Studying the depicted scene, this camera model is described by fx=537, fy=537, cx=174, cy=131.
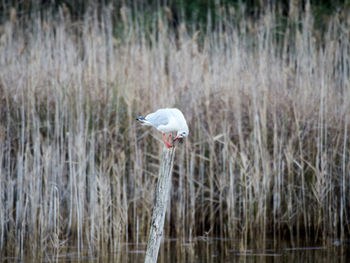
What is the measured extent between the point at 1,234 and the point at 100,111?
65.7 inches

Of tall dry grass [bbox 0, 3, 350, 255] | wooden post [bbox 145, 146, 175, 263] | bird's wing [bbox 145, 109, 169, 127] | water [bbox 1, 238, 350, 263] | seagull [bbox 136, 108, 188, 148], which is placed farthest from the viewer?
tall dry grass [bbox 0, 3, 350, 255]

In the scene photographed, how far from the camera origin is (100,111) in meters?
5.82

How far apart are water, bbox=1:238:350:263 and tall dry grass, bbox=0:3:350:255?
115 millimetres

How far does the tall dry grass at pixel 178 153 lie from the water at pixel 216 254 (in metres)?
0.12

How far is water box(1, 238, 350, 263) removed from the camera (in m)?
4.78

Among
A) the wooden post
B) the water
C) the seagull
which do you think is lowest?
the water

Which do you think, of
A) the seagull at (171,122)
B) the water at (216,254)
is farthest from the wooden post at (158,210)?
the water at (216,254)

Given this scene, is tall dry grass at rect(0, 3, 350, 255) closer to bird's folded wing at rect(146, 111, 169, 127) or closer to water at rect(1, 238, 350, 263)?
water at rect(1, 238, 350, 263)

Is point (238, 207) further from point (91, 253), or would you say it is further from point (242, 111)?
point (91, 253)

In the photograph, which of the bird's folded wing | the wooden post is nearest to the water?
the wooden post

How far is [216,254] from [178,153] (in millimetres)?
1130

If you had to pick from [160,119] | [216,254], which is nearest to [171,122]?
[160,119]

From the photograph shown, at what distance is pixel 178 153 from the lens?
5562 mm

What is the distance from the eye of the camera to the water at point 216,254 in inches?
188
